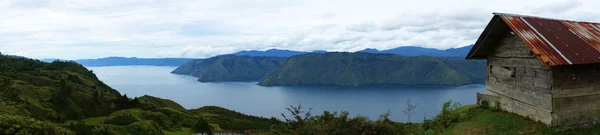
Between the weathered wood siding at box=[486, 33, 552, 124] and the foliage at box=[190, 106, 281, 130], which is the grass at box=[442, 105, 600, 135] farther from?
the foliage at box=[190, 106, 281, 130]

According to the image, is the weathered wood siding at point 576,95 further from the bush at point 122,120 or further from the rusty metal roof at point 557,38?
the bush at point 122,120

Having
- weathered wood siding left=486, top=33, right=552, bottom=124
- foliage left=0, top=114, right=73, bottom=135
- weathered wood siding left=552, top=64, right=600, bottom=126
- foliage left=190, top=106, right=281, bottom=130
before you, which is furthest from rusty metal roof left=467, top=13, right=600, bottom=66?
foliage left=190, top=106, right=281, bottom=130

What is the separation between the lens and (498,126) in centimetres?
1309

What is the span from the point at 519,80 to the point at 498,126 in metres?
1.97

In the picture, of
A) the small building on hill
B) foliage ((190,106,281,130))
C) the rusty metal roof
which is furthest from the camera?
foliage ((190,106,281,130))

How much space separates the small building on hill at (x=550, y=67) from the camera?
38.3 feet

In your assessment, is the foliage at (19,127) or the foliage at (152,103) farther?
the foliage at (152,103)

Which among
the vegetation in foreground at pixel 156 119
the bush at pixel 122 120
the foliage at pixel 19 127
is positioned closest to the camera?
the vegetation in foreground at pixel 156 119

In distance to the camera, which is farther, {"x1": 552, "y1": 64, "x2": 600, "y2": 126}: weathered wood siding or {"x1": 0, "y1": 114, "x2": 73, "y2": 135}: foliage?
{"x1": 0, "y1": 114, "x2": 73, "y2": 135}: foliage

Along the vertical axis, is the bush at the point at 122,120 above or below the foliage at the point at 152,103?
above

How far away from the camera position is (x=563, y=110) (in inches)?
466

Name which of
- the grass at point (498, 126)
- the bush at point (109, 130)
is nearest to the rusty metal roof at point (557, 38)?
the grass at point (498, 126)

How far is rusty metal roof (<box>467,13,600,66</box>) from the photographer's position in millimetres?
11320

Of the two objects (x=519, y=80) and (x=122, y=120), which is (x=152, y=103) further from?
(x=519, y=80)
